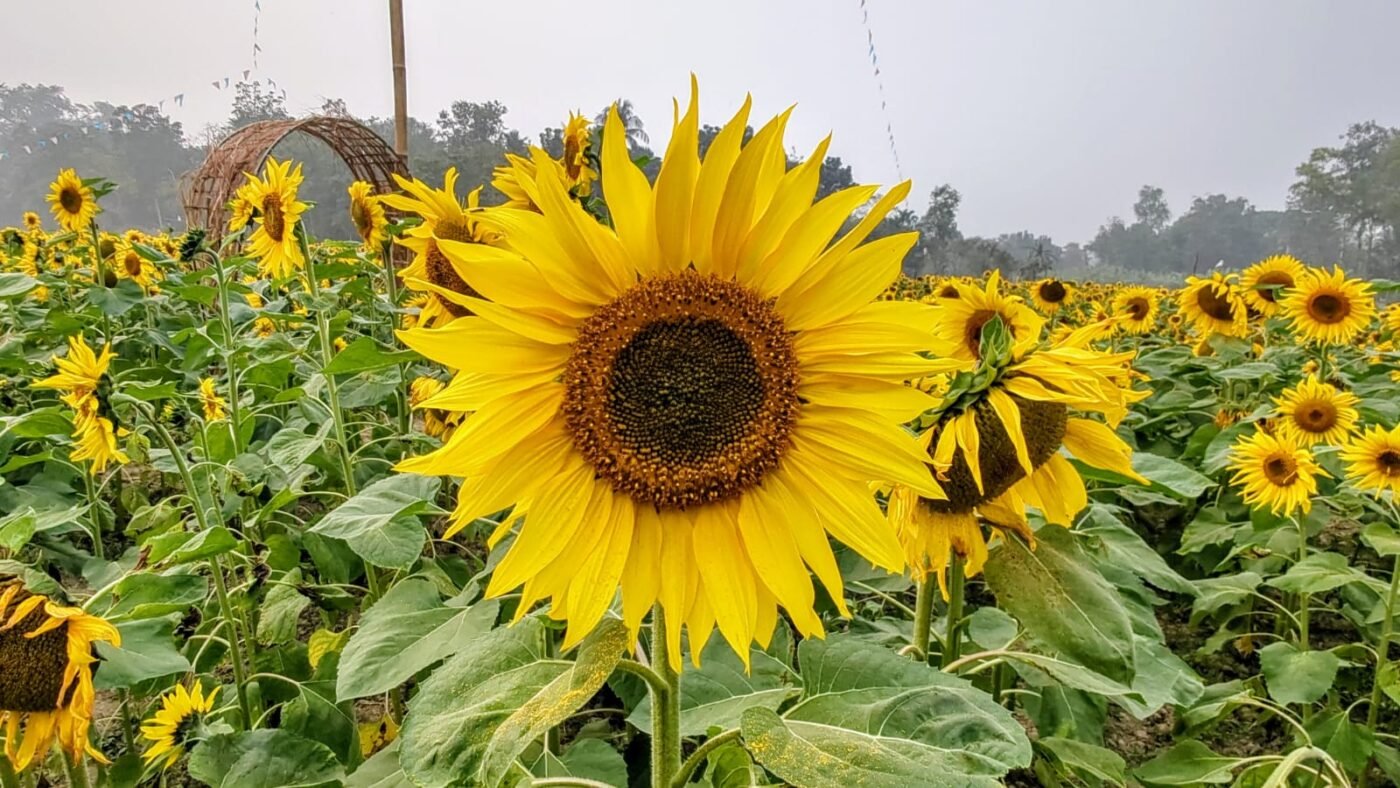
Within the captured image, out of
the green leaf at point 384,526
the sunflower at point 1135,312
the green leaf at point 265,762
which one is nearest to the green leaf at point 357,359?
the green leaf at point 384,526

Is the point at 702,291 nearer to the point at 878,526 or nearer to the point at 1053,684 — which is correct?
the point at 878,526

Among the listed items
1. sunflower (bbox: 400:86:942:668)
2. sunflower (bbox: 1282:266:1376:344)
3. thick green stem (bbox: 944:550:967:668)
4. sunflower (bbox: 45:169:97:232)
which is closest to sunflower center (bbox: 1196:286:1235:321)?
sunflower (bbox: 1282:266:1376:344)

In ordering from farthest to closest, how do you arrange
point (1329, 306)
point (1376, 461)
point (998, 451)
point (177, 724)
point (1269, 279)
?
point (1269, 279)
point (1329, 306)
point (1376, 461)
point (177, 724)
point (998, 451)

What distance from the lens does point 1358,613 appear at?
91.8 inches

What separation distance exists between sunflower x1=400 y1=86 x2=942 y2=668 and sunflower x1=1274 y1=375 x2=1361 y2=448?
8.66 ft

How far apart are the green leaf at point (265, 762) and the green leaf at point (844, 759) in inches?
35.4

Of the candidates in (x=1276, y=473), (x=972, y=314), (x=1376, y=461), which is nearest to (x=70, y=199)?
(x=972, y=314)

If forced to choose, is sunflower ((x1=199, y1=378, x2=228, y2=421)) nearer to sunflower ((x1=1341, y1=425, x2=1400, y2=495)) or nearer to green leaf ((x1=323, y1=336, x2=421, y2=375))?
green leaf ((x1=323, y1=336, x2=421, y2=375))

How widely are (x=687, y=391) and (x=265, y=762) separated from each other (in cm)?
→ 103

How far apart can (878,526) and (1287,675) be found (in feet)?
5.83

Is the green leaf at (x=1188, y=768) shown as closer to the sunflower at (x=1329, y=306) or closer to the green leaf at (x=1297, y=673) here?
the green leaf at (x=1297, y=673)

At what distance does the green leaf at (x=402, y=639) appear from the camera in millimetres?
1161

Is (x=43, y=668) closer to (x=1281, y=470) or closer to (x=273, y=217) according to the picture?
(x=273, y=217)

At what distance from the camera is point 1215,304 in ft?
14.3
